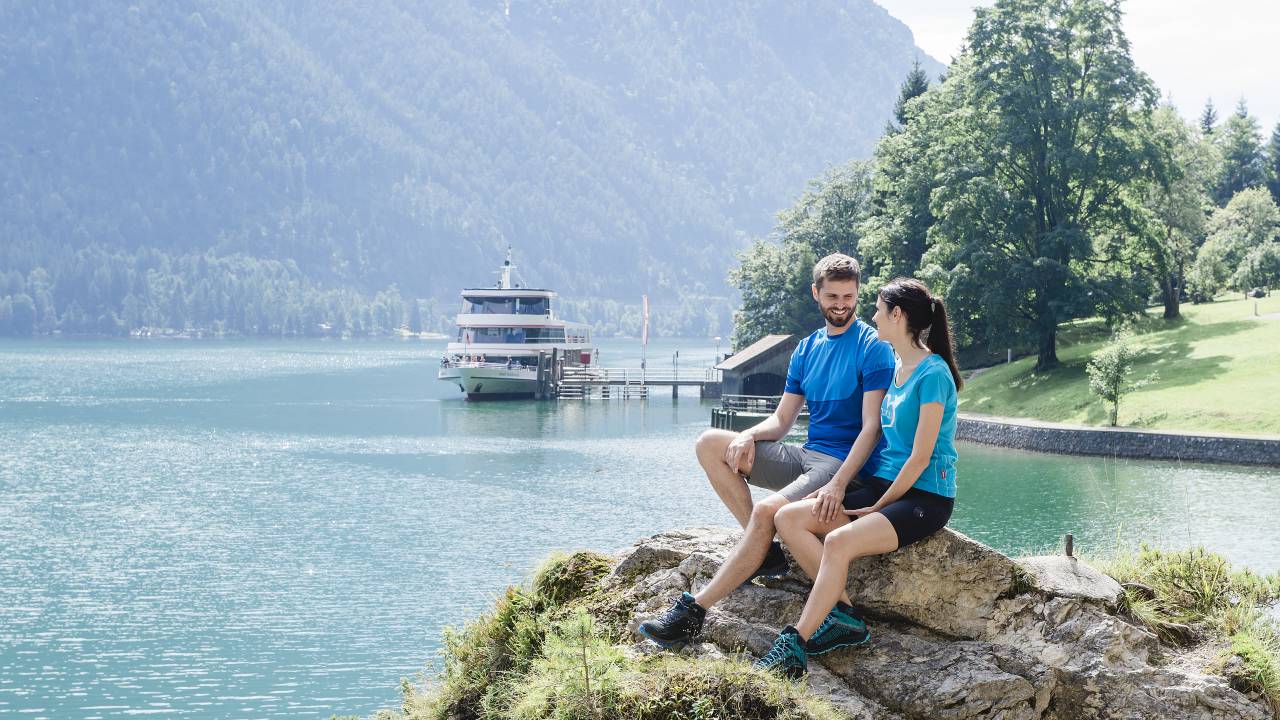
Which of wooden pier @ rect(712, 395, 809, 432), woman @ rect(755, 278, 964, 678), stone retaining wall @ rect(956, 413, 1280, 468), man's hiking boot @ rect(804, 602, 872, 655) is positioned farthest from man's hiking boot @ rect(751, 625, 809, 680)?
wooden pier @ rect(712, 395, 809, 432)

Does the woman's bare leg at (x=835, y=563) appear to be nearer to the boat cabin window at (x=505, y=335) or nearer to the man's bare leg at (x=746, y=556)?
the man's bare leg at (x=746, y=556)

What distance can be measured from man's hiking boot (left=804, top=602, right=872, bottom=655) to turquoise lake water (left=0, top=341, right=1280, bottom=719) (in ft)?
30.8

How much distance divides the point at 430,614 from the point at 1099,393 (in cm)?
2490

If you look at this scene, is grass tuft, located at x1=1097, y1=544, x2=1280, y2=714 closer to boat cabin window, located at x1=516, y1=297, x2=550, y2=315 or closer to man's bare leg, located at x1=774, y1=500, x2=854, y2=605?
man's bare leg, located at x1=774, y1=500, x2=854, y2=605

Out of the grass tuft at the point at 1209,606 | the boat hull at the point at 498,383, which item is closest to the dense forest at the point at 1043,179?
the boat hull at the point at 498,383

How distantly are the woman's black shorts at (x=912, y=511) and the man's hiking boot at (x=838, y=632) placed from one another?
1.40 feet

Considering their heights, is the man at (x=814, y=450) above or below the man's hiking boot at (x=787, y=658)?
above

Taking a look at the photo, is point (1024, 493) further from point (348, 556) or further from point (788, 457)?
point (788, 457)

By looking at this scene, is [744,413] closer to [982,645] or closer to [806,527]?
[982,645]

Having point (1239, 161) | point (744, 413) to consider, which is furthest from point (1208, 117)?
point (744, 413)

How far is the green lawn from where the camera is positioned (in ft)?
116

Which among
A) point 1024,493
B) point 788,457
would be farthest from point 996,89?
point 788,457

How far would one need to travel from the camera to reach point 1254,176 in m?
85.2

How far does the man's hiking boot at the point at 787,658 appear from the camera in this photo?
5793 mm
